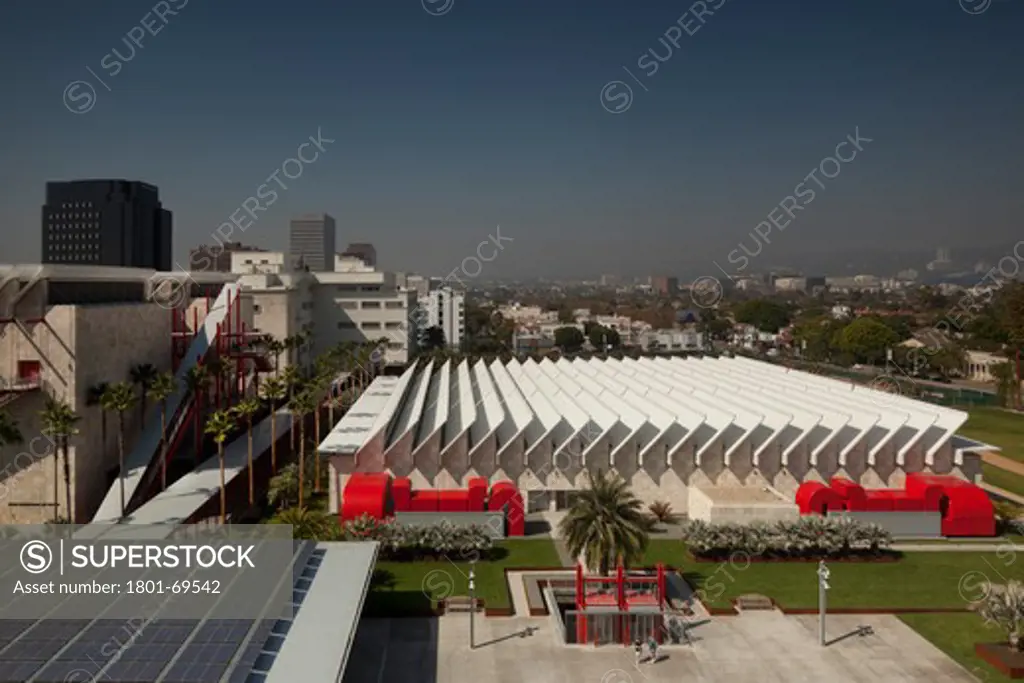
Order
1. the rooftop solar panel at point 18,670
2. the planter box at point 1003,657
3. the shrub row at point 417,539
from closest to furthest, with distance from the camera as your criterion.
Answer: the rooftop solar panel at point 18,670, the planter box at point 1003,657, the shrub row at point 417,539

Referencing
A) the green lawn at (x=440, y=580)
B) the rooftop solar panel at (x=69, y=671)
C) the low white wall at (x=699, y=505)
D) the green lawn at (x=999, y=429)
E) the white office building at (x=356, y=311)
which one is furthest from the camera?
the white office building at (x=356, y=311)

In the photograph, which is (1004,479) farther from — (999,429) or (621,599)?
(621,599)

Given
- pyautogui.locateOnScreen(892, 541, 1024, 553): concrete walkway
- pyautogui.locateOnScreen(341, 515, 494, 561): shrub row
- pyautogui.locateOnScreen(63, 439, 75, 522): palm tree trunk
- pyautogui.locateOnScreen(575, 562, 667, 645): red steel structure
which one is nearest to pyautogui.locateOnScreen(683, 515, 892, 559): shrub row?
pyautogui.locateOnScreen(892, 541, 1024, 553): concrete walkway

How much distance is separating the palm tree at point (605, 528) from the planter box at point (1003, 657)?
10917 mm

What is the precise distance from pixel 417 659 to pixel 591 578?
22.2ft

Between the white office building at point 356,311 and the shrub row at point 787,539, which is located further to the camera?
the white office building at point 356,311

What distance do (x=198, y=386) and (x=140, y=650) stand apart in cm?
3257

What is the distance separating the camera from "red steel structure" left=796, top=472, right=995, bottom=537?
3966 cm

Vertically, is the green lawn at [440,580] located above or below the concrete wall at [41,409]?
below

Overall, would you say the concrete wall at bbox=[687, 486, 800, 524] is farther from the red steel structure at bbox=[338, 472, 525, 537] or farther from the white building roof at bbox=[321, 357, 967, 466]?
the red steel structure at bbox=[338, 472, 525, 537]

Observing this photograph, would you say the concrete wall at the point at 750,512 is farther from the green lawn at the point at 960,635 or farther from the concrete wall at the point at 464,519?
the concrete wall at the point at 464,519

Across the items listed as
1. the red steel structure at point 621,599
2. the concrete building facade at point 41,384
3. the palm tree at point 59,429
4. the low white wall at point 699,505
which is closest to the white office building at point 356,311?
the concrete building facade at point 41,384

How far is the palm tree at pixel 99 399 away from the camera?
42266mm

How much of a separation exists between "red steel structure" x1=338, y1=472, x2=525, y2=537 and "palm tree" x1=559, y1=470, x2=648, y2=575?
11340mm
